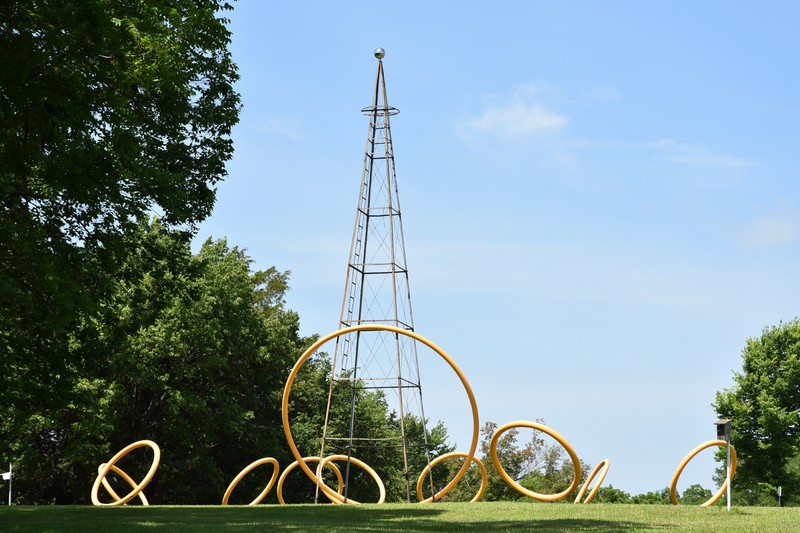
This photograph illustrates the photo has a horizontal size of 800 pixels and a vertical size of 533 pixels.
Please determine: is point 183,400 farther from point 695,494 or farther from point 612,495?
point 695,494

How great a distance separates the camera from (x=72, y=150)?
625 inches

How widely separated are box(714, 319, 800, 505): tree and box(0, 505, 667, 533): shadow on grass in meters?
26.5

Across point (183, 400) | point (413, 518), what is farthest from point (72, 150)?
point (183, 400)

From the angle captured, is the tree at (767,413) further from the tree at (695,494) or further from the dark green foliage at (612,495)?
the tree at (695,494)

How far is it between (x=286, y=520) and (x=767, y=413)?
102 feet

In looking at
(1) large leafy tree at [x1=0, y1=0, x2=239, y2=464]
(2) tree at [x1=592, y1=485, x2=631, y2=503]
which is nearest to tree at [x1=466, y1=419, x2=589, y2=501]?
(2) tree at [x1=592, y1=485, x2=631, y2=503]

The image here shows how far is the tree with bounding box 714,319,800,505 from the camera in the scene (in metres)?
45.7

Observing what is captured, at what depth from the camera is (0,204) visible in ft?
59.5

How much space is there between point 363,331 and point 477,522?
977cm

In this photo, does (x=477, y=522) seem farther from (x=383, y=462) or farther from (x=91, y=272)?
(x=383, y=462)

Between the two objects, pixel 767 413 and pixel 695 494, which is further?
pixel 695 494

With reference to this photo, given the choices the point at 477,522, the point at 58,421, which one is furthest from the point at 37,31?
the point at 58,421

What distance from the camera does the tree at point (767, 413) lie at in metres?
45.7

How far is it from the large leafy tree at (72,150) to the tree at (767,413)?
106 feet
